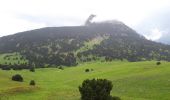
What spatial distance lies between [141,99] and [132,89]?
8038 mm

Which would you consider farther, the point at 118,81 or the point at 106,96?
the point at 118,81

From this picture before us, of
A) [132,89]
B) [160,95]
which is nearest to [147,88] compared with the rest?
[132,89]

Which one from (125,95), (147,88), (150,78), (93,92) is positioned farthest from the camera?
(150,78)

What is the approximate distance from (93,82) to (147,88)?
12.5 meters

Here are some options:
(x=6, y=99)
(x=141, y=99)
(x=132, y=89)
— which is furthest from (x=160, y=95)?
(x=6, y=99)

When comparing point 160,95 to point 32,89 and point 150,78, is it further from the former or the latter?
point 32,89

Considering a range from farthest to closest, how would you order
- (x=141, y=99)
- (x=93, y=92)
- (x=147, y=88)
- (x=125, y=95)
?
(x=147, y=88), (x=125, y=95), (x=141, y=99), (x=93, y=92)

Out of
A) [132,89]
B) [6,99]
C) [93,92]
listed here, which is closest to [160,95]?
[132,89]

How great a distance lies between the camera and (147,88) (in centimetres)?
5112

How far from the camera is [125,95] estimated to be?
4781 cm

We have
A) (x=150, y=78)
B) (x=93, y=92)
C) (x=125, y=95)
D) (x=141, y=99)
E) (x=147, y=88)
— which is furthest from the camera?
(x=150, y=78)

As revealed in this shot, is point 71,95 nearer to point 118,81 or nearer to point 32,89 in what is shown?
point 32,89

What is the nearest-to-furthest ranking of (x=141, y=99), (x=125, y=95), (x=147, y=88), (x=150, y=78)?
(x=141, y=99)
(x=125, y=95)
(x=147, y=88)
(x=150, y=78)

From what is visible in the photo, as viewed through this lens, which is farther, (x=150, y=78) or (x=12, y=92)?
(x=150, y=78)
